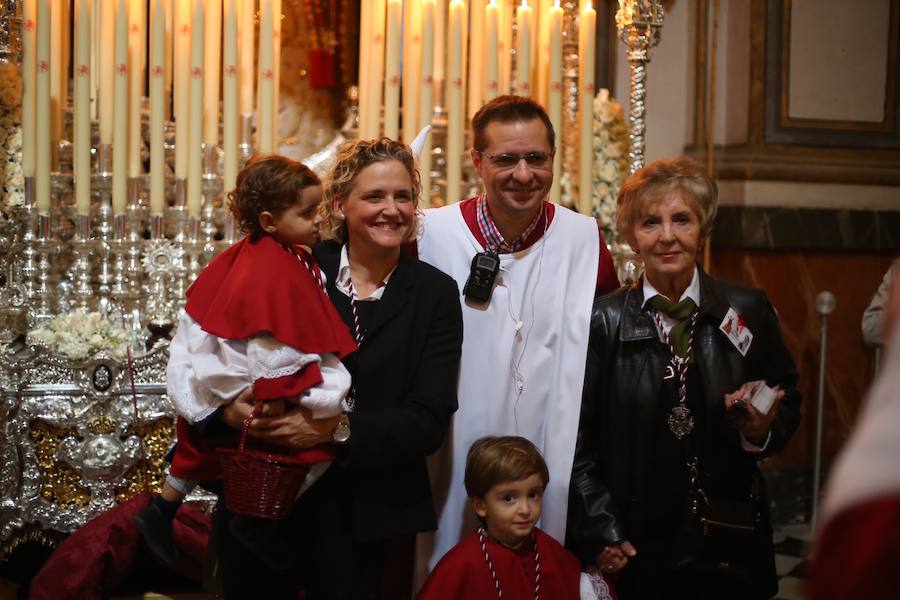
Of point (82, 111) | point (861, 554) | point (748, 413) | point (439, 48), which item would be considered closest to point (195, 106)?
point (82, 111)

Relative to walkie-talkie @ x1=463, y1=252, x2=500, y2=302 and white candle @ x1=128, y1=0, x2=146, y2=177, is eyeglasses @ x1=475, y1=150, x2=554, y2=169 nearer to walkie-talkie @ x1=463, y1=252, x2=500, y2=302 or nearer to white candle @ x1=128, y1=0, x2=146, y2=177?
walkie-talkie @ x1=463, y1=252, x2=500, y2=302

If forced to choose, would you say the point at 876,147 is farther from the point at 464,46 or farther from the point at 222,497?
the point at 222,497

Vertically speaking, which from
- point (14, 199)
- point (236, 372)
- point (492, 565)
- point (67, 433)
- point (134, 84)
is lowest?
point (492, 565)

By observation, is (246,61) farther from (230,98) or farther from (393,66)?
(393,66)

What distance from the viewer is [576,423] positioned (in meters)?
2.57

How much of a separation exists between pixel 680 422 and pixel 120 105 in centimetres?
212

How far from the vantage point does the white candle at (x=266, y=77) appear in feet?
11.9

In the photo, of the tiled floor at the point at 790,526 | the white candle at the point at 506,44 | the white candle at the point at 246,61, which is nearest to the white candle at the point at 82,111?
the white candle at the point at 246,61

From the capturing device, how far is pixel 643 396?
2361 millimetres

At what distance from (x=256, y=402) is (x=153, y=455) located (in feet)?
4.12

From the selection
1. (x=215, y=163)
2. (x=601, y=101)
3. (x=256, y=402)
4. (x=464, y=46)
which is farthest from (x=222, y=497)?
(x=601, y=101)

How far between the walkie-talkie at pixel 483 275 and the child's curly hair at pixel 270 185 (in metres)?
0.47

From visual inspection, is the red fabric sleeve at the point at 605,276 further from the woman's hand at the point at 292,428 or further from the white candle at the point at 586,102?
the white candle at the point at 586,102

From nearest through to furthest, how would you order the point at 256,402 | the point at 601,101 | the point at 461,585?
the point at 256,402 < the point at 461,585 < the point at 601,101
